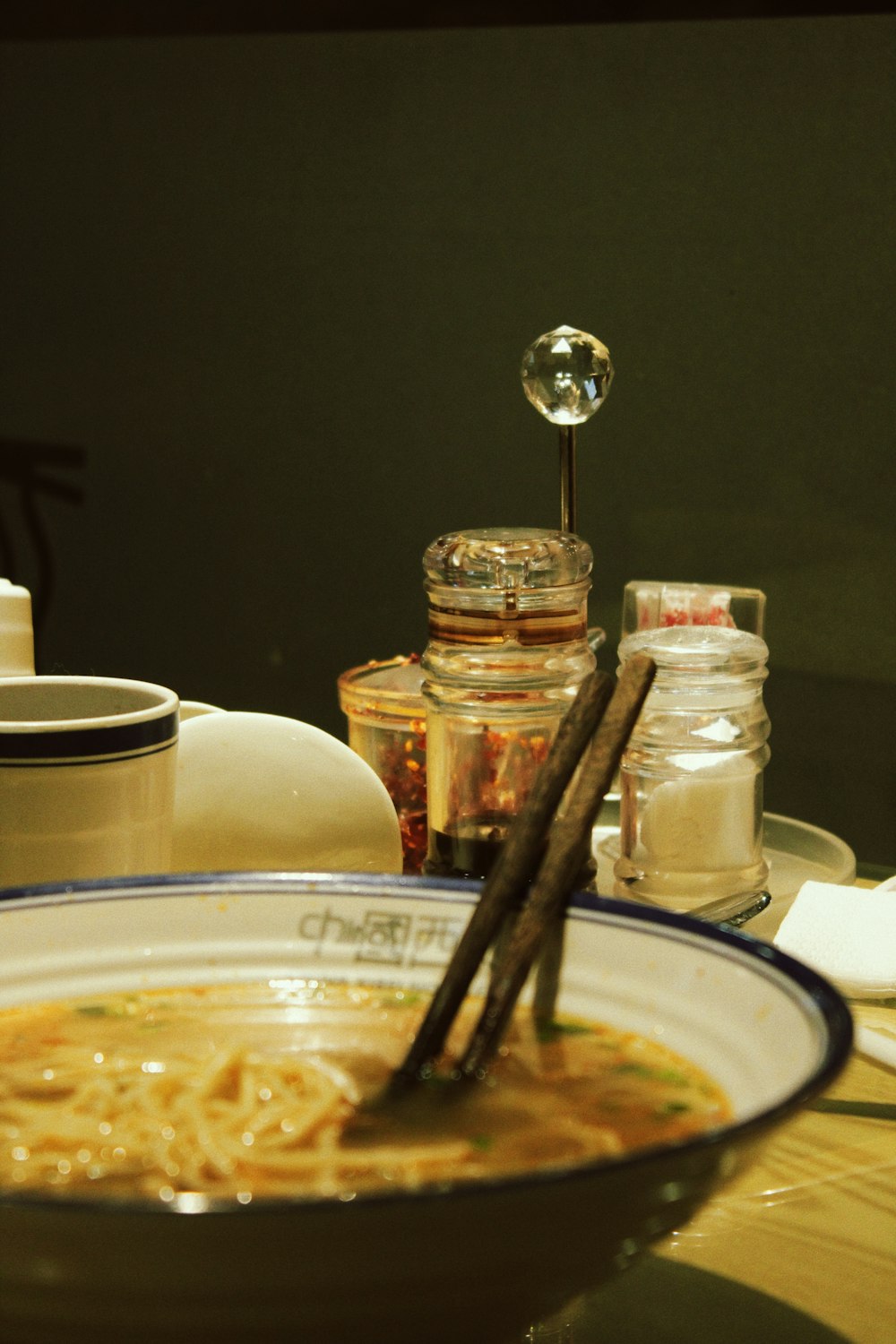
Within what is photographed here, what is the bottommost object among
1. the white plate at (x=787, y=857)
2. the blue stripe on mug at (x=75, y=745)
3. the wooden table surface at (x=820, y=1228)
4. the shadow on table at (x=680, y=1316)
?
the shadow on table at (x=680, y=1316)

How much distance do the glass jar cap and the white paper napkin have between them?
1.01 feet

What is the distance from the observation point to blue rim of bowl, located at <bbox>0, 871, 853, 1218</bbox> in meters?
0.42

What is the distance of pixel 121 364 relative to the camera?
454 cm

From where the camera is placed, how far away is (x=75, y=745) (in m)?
0.88

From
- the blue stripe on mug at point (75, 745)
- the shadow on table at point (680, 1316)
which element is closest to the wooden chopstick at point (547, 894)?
the shadow on table at point (680, 1316)

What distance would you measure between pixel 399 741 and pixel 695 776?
0.87 ft

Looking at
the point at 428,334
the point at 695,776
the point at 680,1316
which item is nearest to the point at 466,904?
the point at 680,1316

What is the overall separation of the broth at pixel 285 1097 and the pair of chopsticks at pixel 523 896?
0.02 m

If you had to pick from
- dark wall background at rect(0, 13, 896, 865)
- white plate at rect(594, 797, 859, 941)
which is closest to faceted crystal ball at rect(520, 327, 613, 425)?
white plate at rect(594, 797, 859, 941)

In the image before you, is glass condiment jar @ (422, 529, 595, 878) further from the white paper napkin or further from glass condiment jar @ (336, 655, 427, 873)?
the white paper napkin

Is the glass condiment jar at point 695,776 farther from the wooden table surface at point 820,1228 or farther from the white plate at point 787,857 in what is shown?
the wooden table surface at point 820,1228

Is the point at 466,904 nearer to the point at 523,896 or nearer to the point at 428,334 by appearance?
the point at 523,896

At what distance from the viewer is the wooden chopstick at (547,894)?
702mm

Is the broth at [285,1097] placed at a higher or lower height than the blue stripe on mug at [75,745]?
lower
